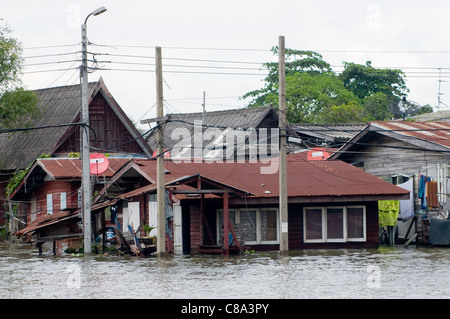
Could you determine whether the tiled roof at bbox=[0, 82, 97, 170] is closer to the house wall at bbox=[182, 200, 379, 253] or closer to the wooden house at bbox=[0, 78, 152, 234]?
the wooden house at bbox=[0, 78, 152, 234]

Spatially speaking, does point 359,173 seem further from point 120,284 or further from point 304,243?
point 120,284

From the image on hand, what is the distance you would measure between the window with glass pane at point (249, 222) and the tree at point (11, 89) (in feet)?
61.6

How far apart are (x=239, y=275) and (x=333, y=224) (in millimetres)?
11704

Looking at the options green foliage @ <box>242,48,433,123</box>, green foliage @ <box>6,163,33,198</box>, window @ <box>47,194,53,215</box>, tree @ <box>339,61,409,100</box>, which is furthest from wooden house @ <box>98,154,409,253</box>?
tree @ <box>339,61,409,100</box>

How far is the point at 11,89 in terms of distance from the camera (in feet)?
163

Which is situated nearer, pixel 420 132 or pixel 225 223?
pixel 225 223

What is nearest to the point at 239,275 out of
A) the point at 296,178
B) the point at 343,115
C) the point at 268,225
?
the point at 268,225

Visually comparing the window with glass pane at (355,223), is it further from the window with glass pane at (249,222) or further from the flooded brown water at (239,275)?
the window with glass pane at (249,222)

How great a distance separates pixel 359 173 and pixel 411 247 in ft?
13.2

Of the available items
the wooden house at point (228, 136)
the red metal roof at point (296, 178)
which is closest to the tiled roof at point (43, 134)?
the wooden house at point (228, 136)

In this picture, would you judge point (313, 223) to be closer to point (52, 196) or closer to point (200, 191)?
point (200, 191)

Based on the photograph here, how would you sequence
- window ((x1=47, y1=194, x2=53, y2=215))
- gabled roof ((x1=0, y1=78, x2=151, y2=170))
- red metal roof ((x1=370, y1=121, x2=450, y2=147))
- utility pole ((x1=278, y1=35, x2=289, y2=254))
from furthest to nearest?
gabled roof ((x1=0, y1=78, x2=151, y2=170)) → window ((x1=47, y1=194, x2=53, y2=215)) → red metal roof ((x1=370, y1=121, x2=450, y2=147)) → utility pole ((x1=278, y1=35, x2=289, y2=254))

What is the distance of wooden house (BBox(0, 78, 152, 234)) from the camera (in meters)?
53.0

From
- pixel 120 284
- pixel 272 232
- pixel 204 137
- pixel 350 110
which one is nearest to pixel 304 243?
pixel 272 232
